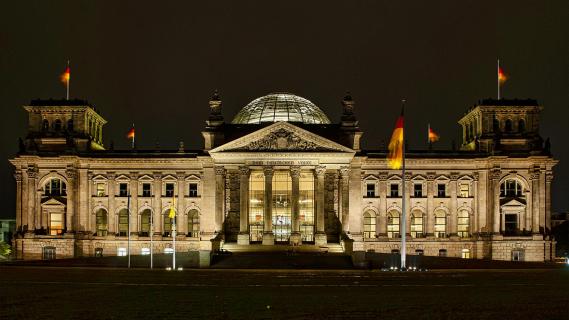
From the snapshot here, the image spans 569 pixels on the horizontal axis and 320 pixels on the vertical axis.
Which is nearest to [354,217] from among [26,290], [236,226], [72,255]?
[236,226]

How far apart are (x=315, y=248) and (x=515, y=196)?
3000 centimetres

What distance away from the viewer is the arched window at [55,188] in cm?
10612

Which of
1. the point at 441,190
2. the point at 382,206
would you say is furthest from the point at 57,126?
the point at 441,190

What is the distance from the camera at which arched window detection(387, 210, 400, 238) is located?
106562 millimetres

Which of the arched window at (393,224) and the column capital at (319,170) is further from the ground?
the column capital at (319,170)

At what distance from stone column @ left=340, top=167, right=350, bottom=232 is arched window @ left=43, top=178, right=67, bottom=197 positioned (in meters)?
36.7

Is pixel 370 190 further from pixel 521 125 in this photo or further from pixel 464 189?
pixel 521 125

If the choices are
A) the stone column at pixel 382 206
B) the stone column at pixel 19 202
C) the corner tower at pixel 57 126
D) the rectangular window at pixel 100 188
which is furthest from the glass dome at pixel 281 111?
the stone column at pixel 19 202

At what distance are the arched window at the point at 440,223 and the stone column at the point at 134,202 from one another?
39.9 metres

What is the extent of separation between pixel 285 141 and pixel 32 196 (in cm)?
3432

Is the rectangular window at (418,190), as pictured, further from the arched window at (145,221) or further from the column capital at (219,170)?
the arched window at (145,221)

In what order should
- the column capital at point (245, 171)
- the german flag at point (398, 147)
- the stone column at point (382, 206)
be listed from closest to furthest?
the german flag at point (398, 147)
the column capital at point (245, 171)
the stone column at point (382, 206)

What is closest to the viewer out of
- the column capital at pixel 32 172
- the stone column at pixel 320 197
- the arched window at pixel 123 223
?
the stone column at pixel 320 197

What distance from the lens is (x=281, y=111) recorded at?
112 meters
